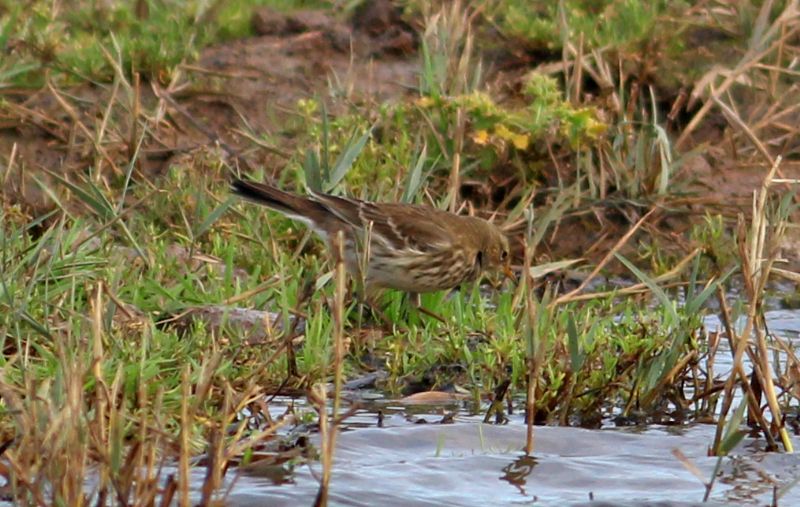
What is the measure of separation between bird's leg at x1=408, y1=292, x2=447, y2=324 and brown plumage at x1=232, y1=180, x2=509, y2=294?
0.03 meters

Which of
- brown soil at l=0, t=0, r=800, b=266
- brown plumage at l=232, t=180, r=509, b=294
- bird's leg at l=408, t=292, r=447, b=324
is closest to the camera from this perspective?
bird's leg at l=408, t=292, r=447, b=324

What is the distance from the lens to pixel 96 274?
21.9ft

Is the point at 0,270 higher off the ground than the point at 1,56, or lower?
lower

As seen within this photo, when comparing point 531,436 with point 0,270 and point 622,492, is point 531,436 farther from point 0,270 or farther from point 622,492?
point 0,270

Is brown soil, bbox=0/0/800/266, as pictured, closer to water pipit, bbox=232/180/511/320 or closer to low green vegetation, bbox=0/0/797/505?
low green vegetation, bbox=0/0/797/505

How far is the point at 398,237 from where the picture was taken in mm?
7688

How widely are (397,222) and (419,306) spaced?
520 mm

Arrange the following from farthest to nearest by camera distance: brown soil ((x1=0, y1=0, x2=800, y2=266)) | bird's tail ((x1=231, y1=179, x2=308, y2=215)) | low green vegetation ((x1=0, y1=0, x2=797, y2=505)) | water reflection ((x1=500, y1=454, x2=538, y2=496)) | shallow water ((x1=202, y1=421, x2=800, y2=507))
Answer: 1. brown soil ((x1=0, y1=0, x2=800, y2=266))
2. bird's tail ((x1=231, y1=179, x2=308, y2=215))
3. water reflection ((x1=500, y1=454, x2=538, y2=496))
4. shallow water ((x1=202, y1=421, x2=800, y2=507))
5. low green vegetation ((x1=0, y1=0, x2=797, y2=505))

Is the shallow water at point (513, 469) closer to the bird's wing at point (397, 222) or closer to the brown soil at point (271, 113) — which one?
the bird's wing at point (397, 222)

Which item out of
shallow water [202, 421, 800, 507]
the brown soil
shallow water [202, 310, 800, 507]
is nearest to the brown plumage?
the brown soil

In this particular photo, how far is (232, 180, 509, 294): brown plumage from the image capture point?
7602 millimetres

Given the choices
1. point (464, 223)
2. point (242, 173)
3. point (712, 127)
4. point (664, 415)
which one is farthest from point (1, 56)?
point (664, 415)

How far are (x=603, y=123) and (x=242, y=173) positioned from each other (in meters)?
1.91

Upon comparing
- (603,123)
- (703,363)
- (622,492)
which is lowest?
(622,492)
